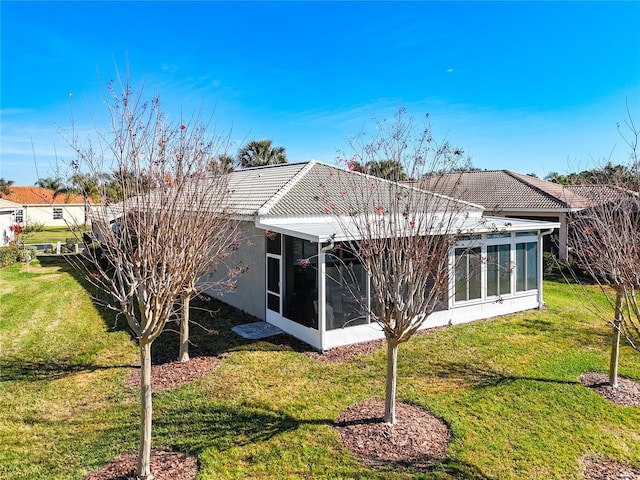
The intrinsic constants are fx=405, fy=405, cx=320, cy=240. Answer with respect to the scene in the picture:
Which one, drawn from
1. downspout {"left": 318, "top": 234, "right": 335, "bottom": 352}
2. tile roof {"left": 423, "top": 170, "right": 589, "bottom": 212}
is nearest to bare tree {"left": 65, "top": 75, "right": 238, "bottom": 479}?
downspout {"left": 318, "top": 234, "right": 335, "bottom": 352}

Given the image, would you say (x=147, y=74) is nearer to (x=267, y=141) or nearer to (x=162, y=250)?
(x=162, y=250)

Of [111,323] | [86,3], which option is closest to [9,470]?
[111,323]

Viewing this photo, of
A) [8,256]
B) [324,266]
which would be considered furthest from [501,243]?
[8,256]

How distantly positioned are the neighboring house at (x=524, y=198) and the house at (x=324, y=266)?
8108 mm

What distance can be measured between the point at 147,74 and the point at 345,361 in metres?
9.41

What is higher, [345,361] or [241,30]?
[241,30]

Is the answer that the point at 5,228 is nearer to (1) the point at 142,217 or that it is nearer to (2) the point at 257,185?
(2) the point at 257,185

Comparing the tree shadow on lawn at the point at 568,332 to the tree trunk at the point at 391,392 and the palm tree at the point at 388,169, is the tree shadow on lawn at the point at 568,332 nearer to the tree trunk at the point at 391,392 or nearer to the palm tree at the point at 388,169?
the tree trunk at the point at 391,392

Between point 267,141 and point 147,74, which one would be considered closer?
point 147,74

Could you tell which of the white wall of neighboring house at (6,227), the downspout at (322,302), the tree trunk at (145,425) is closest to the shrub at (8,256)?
the white wall of neighboring house at (6,227)

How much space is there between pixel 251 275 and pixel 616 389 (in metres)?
12.9

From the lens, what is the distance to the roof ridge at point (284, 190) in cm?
1628

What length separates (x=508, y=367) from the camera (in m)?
12.3

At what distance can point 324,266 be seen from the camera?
13.3m
